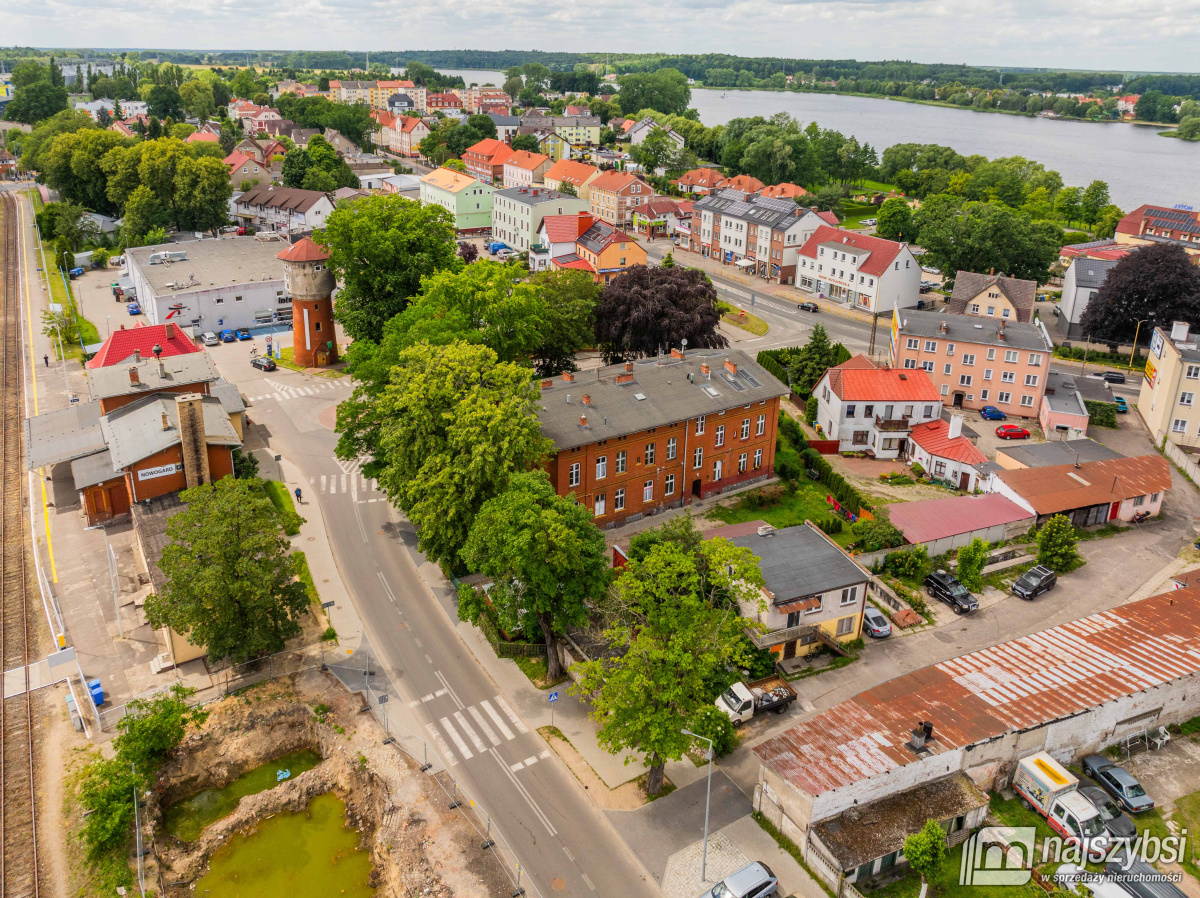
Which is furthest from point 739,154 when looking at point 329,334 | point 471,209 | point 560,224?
point 329,334

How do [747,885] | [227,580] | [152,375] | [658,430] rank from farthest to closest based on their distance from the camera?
[152,375] → [658,430] → [227,580] → [747,885]

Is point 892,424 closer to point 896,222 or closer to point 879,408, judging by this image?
point 879,408

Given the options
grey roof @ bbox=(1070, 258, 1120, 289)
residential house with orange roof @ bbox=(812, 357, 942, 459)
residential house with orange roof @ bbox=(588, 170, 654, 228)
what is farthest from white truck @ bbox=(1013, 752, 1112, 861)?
residential house with orange roof @ bbox=(588, 170, 654, 228)

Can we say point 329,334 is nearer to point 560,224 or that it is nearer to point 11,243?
point 560,224

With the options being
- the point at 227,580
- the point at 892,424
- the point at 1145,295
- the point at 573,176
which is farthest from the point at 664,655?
the point at 573,176

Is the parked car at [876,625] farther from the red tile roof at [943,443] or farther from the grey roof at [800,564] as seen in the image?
the red tile roof at [943,443]

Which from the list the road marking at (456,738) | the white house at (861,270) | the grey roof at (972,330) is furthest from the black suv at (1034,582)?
the white house at (861,270)
